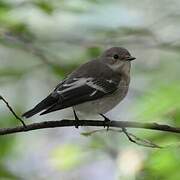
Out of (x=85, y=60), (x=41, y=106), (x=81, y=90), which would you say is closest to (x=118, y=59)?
(x=85, y=60)

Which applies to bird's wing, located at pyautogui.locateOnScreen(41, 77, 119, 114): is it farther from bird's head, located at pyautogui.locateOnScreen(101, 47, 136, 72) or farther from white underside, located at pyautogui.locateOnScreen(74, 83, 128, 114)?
bird's head, located at pyautogui.locateOnScreen(101, 47, 136, 72)

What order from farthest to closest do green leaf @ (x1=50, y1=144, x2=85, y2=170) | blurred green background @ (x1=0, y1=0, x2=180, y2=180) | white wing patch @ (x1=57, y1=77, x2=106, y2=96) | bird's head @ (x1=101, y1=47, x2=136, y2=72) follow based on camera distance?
bird's head @ (x1=101, y1=47, x2=136, y2=72) < green leaf @ (x1=50, y1=144, x2=85, y2=170) < white wing patch @ (x1=57, y1=77, x2=106, y2=96) < blurred green background @ (x1=0, y1=0, x2=180, y2=180)

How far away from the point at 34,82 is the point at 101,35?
2.24 metres

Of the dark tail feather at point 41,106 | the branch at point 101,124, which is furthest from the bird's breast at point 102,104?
the branch at point 101,124

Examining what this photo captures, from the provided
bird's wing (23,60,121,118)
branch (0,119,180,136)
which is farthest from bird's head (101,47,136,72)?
branch (0,119,180,136)

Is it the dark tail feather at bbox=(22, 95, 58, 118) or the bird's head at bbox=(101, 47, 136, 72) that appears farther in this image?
the bird's head at bbox=(101, 47, 136, 72)

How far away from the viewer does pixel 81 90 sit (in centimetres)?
381

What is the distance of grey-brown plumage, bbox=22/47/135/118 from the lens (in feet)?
11.6

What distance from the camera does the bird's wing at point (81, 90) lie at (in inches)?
140

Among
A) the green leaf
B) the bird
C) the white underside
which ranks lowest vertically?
the green leaf

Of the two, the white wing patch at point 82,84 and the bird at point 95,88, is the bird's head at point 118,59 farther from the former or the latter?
the white wing patch at point 82,84

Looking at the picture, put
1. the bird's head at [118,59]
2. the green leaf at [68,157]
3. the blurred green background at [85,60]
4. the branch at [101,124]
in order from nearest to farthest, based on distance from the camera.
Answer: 1. the branch at [101,124]
2. the blurred green background at [85,60]
3. the green leaf at [68,157]
4. the bird's head at [118,59]

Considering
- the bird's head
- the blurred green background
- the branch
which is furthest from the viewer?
the bird's head

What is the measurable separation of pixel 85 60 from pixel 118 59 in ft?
1.86
